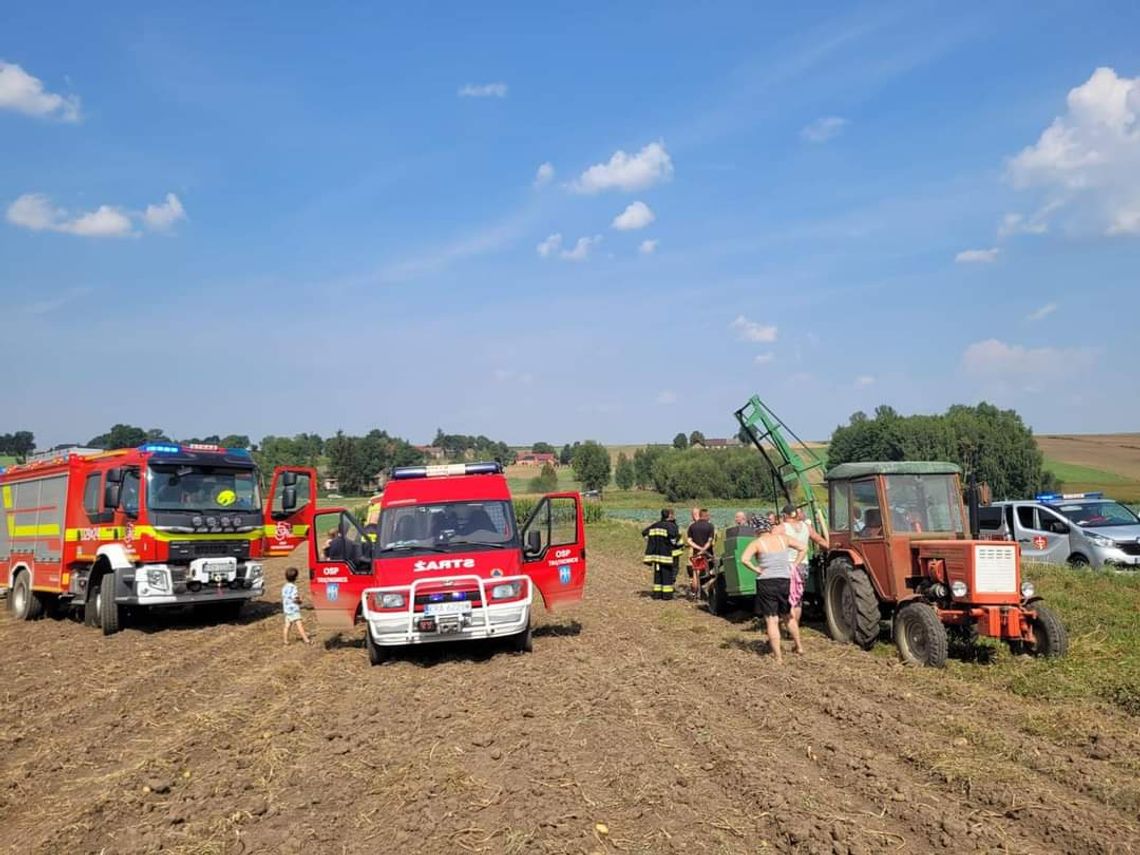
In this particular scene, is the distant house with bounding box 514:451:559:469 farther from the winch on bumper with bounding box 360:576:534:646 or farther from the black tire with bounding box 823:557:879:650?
the winch on bumper with bounding box 360:576:534:646

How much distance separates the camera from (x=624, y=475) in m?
99.7

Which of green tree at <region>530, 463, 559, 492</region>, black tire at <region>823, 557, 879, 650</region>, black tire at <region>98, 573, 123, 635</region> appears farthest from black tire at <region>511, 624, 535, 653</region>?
green tree at <region>530, 463, 559, 492</region>

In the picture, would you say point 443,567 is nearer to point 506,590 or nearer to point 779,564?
point 506,590

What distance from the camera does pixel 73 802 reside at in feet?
18.9

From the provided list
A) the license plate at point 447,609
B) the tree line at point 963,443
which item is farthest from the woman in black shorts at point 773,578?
the tree line at point 963,443

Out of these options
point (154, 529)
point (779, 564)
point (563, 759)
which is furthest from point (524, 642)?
point (154, 529)

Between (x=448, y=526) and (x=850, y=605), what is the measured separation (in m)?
4.75

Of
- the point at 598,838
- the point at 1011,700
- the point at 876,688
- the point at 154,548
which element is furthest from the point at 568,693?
the point at 154,548

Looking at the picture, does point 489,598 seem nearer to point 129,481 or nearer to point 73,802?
point 73,802

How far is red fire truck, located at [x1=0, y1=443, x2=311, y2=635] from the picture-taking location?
43.4ft

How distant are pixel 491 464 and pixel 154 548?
5412 millimetres

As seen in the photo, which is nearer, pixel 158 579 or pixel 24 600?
pixel 158 579

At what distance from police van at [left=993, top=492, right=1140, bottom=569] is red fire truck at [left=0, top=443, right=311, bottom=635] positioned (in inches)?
538

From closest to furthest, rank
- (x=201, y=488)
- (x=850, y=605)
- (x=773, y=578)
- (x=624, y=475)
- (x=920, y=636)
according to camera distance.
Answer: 1. (x=920, y=636)
2. (x=773, y=578)
3. (x=850, y=605)
4. (x=201, y=488)
5. (x=624, y=475)
